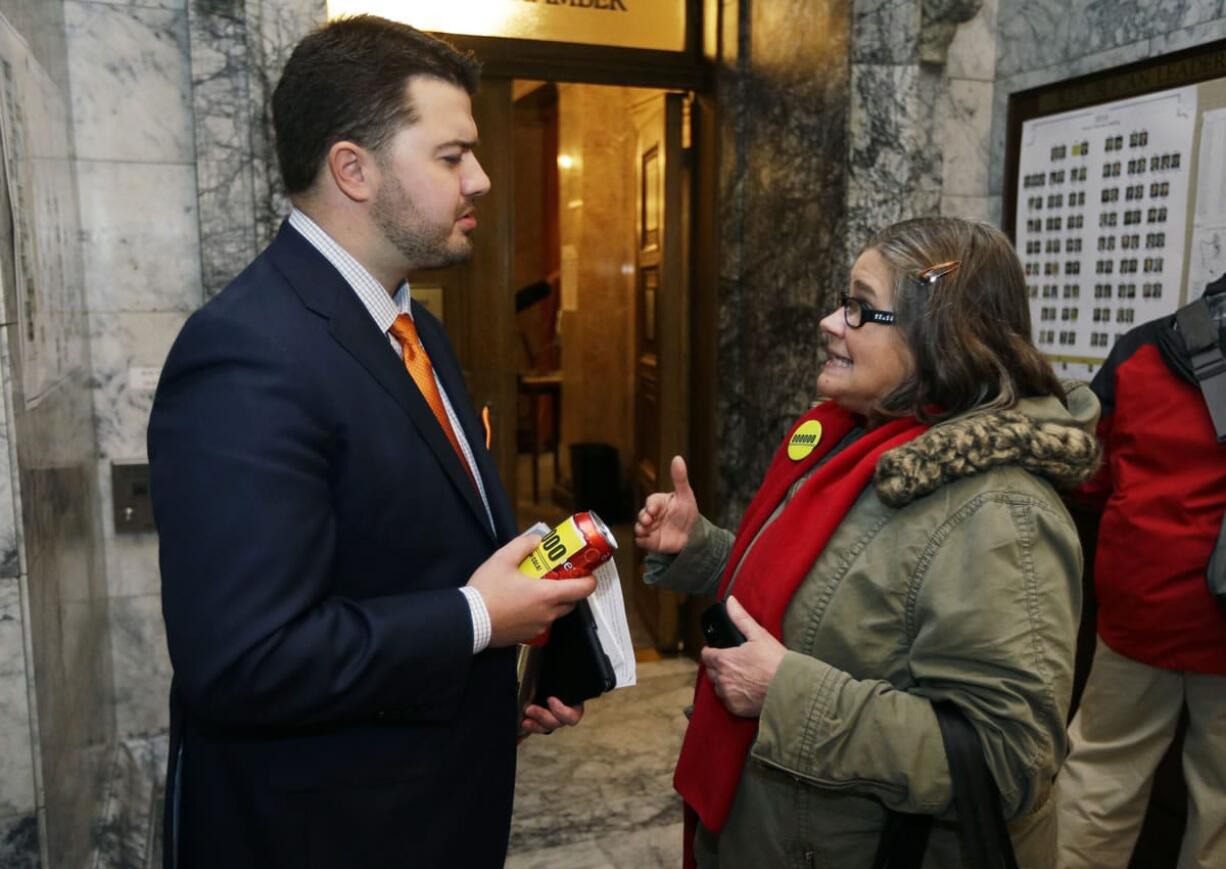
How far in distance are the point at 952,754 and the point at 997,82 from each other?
111 inches

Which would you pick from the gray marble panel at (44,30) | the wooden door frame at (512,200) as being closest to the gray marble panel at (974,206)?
the wooden door frame at (512,200)

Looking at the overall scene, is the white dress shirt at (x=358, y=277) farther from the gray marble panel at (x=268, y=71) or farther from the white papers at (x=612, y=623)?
the gray marble panel at (x=268, y=71)

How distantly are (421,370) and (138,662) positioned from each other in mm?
1878

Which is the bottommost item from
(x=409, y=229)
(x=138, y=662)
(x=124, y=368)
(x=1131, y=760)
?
(x=1131, y=760)

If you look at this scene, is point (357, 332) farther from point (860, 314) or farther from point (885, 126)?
point (885, 126)

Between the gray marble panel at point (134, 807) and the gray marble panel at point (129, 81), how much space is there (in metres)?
1.71

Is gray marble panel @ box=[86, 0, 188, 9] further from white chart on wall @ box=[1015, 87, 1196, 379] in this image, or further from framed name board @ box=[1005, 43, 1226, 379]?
white chart on wall @ box=[1015, 87, 1196, 379]

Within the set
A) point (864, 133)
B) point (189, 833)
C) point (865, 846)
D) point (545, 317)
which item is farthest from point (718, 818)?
point (545, 317)

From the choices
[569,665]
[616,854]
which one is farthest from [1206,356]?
[616,854]

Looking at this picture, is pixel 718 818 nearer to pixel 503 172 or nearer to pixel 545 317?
pixel 503 172

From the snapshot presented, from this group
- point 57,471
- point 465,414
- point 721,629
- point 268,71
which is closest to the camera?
point 721,629

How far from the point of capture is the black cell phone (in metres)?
1.50

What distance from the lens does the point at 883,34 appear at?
3.06 meters

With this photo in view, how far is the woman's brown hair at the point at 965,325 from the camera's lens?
1485 mm
